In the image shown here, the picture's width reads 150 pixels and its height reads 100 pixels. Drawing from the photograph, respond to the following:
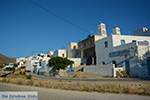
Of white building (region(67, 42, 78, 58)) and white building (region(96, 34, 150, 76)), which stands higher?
white building (region(67, 42, 78, 58))

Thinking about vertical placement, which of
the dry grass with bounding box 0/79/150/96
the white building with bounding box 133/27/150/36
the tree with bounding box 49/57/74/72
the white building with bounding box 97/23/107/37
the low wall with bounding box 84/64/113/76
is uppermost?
the white building with bounding box 97/23/107/37

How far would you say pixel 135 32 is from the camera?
46469 mm

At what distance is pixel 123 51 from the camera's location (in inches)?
1085

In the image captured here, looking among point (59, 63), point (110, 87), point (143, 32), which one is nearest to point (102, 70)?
point (59, 63)

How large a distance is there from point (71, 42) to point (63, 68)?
17760mm

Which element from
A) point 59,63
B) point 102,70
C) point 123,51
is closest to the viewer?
point 123,51

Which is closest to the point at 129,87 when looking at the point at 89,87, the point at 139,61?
the point at 89,87

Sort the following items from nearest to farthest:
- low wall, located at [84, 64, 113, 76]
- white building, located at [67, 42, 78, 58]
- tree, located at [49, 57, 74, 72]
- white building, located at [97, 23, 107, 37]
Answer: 1. low wall, located at [84, 64, 113, 76]
2. tree, located at [49, 57, 74, 72]
3. white building, located at [67, 42, 78, 58]
4. white building, located at [97, 23, 107, 37]

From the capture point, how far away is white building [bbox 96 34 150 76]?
24.4 metres

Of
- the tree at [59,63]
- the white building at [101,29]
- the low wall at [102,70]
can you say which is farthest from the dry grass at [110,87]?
the white building at [101,29]

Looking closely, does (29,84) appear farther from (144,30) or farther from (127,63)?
(144,30)

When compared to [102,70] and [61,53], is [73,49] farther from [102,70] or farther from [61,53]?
[102,70]

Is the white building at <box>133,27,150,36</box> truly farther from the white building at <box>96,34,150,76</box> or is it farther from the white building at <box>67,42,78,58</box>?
the white building at <box>67,42,78,58</box>

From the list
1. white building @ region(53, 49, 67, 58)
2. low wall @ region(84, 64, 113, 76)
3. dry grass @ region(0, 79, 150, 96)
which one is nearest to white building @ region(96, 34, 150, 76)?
low wall @ region(84, 64, 113, 76)
